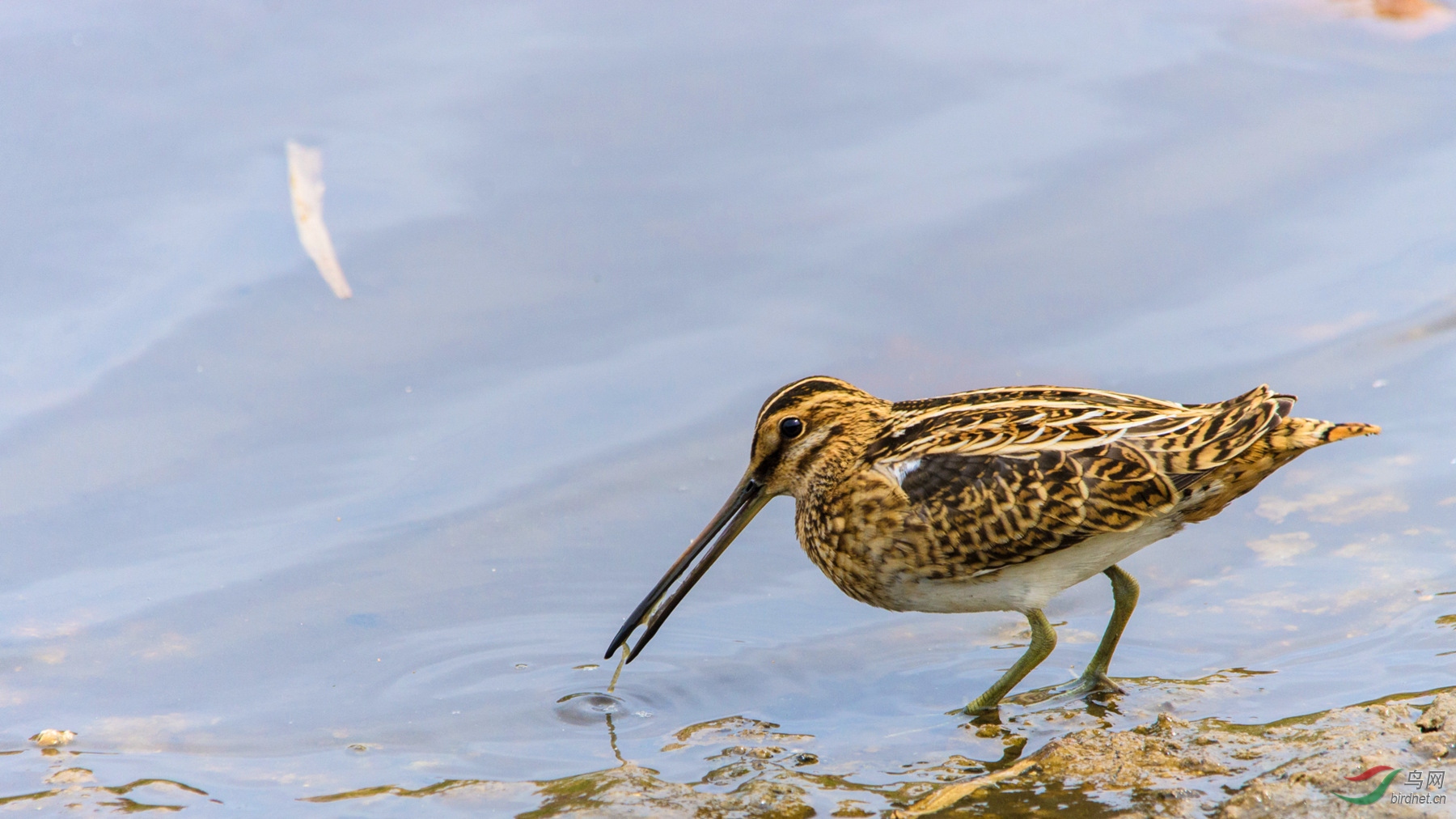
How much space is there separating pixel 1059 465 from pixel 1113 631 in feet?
2.79

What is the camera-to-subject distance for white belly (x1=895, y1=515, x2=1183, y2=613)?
526 centimetres

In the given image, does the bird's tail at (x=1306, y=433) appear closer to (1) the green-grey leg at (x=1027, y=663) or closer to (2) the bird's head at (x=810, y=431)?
(1) the green-grey leg at (x=1027, y=663)

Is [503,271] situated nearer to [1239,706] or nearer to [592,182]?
[592,182]

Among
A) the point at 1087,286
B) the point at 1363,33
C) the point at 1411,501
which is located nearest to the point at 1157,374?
the point at 1087,286

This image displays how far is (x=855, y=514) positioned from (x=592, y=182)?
11.3ft

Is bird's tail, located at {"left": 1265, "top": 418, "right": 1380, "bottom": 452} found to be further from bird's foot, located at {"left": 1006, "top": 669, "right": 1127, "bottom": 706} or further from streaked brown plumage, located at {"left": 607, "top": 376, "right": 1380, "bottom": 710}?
bird's foot, located at {"left": 1006, "top": 669, "right": 1127, "bottom": 706}

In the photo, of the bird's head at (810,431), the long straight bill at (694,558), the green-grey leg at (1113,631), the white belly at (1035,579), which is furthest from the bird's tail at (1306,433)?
the long straight bill at (694,558)

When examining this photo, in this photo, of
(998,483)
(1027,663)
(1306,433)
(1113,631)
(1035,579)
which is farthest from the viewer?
(1113,631)

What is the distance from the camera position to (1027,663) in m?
5.48

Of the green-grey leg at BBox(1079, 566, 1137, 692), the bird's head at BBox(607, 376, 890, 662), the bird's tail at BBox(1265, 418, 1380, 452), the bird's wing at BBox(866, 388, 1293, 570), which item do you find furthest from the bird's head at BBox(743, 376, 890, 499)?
the bird's tail at BBox(1265, 418, 1380, 452)

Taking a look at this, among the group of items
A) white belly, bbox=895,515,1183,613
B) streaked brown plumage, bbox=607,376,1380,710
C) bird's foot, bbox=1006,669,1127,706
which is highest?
streaked brown plumage, bbox=607,376,1380,710

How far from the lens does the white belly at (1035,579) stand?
526cm

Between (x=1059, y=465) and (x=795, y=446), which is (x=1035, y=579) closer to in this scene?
(x=1059, y=465)

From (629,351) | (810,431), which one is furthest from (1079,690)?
(629,351)
